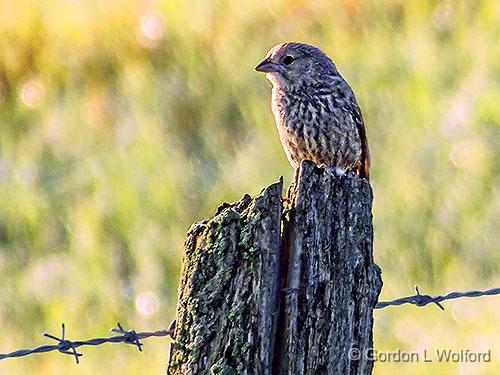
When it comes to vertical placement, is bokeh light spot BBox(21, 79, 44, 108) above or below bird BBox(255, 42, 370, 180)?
above

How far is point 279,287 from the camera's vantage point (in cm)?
328

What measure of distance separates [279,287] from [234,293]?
0.44ft

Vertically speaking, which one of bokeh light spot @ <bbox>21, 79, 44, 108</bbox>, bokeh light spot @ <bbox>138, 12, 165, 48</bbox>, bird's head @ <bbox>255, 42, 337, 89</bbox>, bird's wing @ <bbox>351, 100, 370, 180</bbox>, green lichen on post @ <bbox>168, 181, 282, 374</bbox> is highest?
bokeh light spot @ <bbox>138, 12, 165, 48</bbox>

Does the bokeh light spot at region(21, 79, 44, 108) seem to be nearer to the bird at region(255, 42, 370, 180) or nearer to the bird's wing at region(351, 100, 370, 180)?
the bird at region(255, 42, 370, 180)

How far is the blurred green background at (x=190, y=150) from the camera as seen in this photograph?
752 cm

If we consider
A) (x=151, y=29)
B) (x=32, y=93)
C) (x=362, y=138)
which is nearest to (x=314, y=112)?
(x=362, y=138)

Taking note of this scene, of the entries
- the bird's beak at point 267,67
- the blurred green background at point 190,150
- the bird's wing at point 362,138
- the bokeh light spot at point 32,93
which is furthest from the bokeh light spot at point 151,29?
the bird's wing at point 362,138

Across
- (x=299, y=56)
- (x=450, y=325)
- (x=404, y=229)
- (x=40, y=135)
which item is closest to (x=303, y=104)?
(x=299, y=56)

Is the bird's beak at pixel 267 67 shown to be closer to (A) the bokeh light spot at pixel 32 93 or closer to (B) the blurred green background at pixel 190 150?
(B) the blurred green background at pixel 190 150

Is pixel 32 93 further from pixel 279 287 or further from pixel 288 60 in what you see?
pixel 279 287

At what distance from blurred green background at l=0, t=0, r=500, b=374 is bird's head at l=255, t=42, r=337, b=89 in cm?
169

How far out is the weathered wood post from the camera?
323 cm

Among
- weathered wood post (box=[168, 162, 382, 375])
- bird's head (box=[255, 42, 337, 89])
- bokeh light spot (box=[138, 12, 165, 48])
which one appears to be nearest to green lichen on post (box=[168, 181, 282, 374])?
weathered wood post (box=[168, 162, 382, 375])

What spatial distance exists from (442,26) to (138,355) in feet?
14.8
